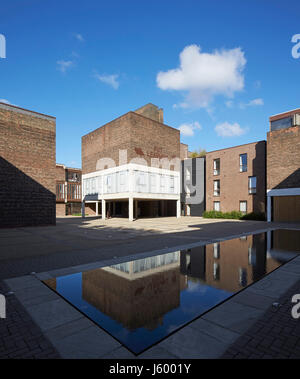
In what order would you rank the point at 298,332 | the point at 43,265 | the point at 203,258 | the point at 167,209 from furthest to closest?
the point at 167,209 → the point at 203,258 → the point at 43,265 → the point at 298,332

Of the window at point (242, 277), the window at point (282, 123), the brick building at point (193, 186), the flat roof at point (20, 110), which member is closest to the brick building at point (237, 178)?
the brick building at point (193, 186)

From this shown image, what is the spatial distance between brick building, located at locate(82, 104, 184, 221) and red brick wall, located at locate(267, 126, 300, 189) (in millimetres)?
12769

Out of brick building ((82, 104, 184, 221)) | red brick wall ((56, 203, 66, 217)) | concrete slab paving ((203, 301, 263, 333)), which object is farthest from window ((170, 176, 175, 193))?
Answer: concrete slab paving ((203, 301, 263, 333))

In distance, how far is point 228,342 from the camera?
2.81 metres

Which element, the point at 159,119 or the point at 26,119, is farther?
the point at 159,119

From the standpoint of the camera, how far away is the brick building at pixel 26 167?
18.0 metres

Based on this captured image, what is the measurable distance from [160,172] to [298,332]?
91.8ft

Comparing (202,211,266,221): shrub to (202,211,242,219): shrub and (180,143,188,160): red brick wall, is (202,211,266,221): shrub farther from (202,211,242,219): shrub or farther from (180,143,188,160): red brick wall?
(180,143,188,160): red brick wall

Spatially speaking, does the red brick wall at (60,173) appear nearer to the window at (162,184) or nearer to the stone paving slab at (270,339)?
the window at (162,184)

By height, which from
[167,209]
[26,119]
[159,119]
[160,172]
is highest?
[159,119]

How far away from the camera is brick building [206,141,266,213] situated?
96.5ft
